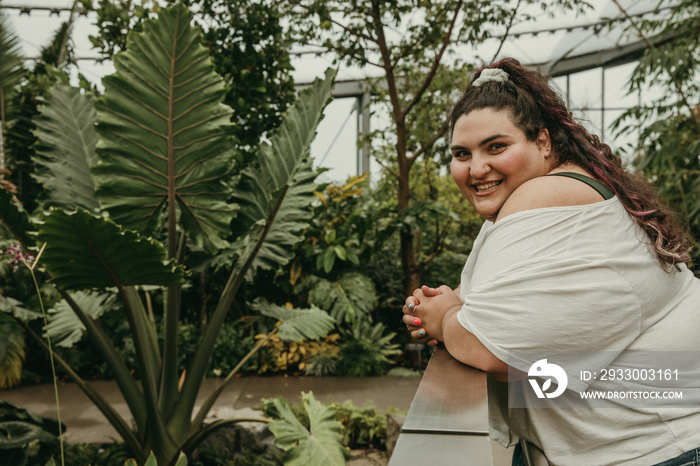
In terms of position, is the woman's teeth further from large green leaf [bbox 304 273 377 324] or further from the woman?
large green leaf [bbox 304 273 377 324]

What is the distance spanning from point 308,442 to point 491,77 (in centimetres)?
227

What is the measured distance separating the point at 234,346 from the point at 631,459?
17.9 ft

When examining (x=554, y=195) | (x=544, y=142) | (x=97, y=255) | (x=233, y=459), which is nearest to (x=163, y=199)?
(x=97, y=255)

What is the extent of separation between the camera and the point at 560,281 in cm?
80

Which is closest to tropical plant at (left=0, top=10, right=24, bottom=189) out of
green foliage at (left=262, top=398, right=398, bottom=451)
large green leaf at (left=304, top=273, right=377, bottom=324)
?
large green leaf at (left=304, top=273, right=377, bottom=324)

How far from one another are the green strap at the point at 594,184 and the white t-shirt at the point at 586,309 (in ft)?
0.08

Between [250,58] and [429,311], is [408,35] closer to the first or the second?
[250,58]

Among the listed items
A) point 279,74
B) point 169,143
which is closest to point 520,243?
point 169,143

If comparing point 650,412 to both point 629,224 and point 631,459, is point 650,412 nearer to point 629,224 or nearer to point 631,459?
point 631,459

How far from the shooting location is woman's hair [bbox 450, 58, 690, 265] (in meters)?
0.97

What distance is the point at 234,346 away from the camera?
598cm

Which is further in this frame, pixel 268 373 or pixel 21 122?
pixel 21 122

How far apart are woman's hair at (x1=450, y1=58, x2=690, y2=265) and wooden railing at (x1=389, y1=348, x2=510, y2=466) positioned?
0.44 m

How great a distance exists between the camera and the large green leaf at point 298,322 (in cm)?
330
